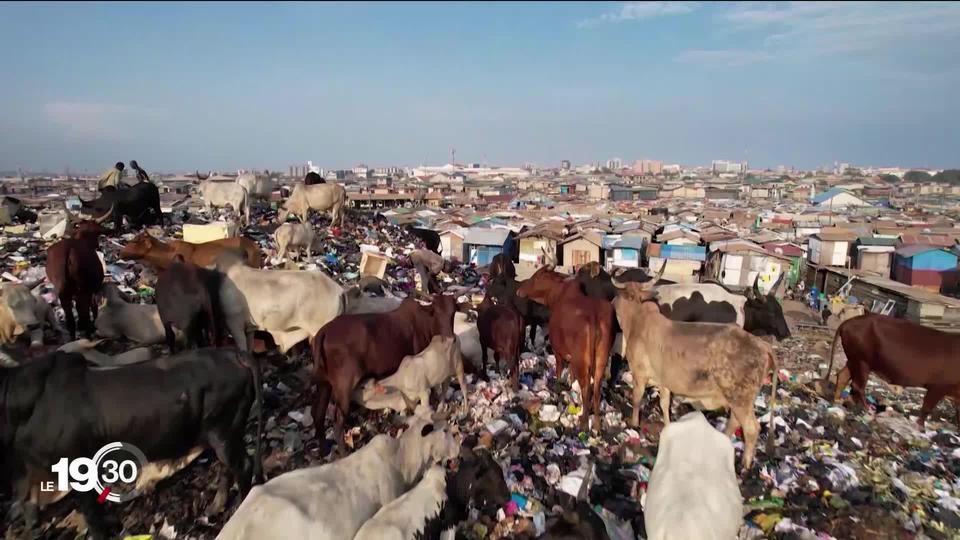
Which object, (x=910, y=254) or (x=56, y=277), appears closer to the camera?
(x=56, y=277)

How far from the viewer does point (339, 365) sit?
575 centimetres

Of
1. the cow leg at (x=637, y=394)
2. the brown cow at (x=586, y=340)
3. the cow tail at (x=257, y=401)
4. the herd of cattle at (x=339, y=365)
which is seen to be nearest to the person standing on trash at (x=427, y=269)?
→ the herd of cattle at (x=339, y=365)

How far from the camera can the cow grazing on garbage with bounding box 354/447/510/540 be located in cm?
404

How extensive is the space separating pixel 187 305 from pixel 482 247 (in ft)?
57.4

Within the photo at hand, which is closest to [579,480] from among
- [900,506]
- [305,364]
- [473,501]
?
[473,501]

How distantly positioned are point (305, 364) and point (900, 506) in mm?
6921

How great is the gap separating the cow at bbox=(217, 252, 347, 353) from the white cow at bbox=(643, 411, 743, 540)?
14.0ft

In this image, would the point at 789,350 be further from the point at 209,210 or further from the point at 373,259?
the point at 209,210

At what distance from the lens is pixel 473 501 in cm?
515

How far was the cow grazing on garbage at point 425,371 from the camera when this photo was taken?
6129mm

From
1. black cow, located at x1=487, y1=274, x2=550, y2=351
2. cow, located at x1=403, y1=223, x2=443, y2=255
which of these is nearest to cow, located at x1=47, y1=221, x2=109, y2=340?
black cow, located at x1=487, y1=274, x2=550, y2=351

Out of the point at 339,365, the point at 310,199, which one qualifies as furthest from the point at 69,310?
the point at 310,199

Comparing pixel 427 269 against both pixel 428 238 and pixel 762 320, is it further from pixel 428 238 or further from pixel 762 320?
pixel 762 320

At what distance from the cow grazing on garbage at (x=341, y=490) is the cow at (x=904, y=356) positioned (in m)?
6.27
